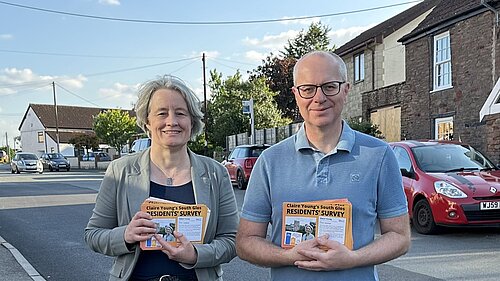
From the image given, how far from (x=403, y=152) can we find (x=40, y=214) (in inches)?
354

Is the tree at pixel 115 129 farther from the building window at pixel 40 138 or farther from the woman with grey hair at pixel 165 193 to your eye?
the woman with grey hair at pixel 165 193

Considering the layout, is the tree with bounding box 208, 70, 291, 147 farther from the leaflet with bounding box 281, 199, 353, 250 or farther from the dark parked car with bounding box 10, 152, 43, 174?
the leaflet with bounding box 281, 199, 353, 250

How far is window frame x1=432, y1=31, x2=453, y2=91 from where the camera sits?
17250 mm

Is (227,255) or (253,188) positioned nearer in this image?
(253,188)

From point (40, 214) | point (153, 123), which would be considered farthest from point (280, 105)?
point (153, 123)

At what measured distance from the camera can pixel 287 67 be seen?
48.1 meters

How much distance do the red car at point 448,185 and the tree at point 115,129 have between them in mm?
40928

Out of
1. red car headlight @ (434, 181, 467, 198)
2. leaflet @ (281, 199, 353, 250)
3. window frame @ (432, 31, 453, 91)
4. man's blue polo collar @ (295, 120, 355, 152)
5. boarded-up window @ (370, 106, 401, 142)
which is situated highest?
window frame @ (432, 31, 453, 91)

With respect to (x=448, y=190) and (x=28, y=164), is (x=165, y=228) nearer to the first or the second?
(x=448, y=190)

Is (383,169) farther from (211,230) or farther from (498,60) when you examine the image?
(498,60)

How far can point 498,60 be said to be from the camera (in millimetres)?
14641

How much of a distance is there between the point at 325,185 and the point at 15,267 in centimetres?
600

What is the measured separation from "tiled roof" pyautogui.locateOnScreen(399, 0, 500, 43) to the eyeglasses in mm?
14838

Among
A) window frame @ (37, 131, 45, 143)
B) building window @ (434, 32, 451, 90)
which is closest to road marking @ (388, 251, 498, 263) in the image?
building window @ (434, 32, 451, 90)
